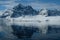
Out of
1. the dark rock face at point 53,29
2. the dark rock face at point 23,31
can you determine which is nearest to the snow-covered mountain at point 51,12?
the dark rock face at point 53,29

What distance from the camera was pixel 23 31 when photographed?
378 cm

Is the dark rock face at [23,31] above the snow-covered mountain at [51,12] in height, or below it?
below

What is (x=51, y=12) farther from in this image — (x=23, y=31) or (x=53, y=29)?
(x=23, y=31)

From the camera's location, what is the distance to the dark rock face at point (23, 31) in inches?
146

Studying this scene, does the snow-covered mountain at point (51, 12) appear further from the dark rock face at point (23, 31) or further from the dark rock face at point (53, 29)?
the dark rock face at point (23, 31)

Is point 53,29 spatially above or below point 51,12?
below

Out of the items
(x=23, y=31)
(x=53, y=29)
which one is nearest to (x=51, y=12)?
(x=53, y=29)

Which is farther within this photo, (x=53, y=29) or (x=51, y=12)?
(x=53, y=29)

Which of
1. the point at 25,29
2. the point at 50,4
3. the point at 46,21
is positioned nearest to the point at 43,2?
the point at 50,4

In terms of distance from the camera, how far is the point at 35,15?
12.4 feet

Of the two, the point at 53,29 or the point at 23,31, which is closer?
the point at 23,31

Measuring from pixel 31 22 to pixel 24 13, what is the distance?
0.28 metres

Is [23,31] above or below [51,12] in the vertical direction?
below

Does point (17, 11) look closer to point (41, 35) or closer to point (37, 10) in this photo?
point (37, 10)
